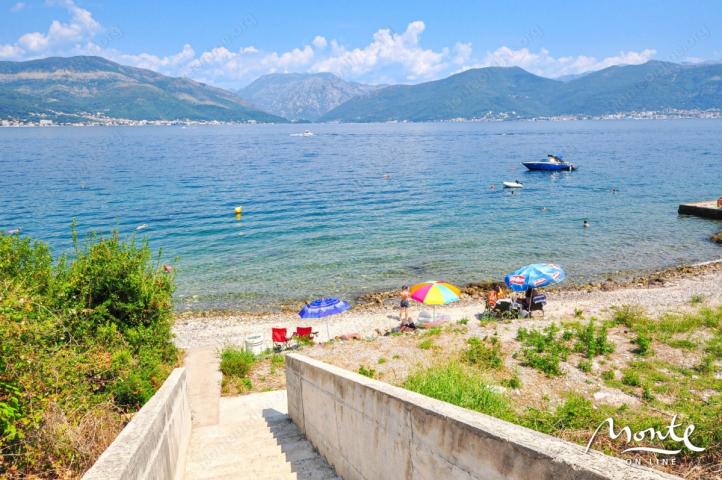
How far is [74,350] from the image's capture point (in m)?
7.38

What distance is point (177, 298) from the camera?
989 inches

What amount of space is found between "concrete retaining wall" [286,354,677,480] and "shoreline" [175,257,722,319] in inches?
641

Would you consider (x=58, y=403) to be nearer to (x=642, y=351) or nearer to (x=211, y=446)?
(x=211, y=446)

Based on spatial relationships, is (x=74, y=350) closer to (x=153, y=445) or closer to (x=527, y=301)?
(x=153, y=445)

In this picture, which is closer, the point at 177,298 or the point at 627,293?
the point at 627,293

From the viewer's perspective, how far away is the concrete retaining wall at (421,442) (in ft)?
10.2

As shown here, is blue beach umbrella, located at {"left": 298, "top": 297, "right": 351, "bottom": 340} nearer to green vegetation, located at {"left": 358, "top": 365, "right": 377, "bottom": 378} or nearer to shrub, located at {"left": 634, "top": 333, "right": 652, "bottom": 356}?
green vegetation, located at {"left": 358, "top": 365, "right": 377, "bottom": 378}

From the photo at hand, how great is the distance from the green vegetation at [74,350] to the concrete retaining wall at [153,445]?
734 mm

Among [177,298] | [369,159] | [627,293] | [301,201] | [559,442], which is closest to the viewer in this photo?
[559,442]

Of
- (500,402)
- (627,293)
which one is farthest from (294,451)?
(627,293)

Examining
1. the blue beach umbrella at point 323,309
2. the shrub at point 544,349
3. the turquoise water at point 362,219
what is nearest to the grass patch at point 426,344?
the shrub at point 544,349

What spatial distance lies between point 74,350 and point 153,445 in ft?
10.9

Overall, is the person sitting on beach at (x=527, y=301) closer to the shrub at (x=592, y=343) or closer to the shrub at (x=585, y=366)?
the shrub at (x=592, y=343)

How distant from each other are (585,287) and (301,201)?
32.9 metres
